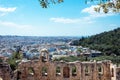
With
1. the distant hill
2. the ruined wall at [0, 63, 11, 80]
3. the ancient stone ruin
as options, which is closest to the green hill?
the distant hill

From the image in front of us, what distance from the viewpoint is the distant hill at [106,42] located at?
92.9 meters

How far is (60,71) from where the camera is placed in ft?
96.2

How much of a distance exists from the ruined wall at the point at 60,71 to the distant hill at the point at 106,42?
59532 mm

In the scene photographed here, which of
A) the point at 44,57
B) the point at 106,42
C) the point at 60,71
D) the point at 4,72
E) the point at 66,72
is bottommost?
the point at 106,42

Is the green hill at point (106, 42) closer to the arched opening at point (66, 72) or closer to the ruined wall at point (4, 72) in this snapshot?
the arched opening at point (66, 72)

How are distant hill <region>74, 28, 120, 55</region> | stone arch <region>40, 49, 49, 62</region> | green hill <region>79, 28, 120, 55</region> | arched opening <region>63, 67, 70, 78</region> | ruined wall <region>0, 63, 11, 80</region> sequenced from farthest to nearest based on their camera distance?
green hill <region>79, 28, 120, 55</region>, distant hill <region>74, 28, 120, 55</region>, arched opening <region>63, 67, 70, 78</region>, stone arch <region>40, 49, 49, 62</region>, ruined wall <region>0, 63, 11, 80</region>

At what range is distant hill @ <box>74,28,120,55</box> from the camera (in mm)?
92875

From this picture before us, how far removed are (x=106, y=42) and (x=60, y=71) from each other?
252 ft

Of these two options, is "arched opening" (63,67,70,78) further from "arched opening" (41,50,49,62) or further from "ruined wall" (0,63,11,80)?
"ruined wall" (0,63,11,80)

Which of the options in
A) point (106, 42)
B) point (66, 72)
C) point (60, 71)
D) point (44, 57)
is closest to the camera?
point (60, 71)

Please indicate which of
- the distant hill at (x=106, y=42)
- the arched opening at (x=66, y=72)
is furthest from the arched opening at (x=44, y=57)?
the distant hill at (x=106, y=42)

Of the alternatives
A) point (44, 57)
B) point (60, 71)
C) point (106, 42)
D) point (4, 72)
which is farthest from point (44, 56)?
point (106, 42)

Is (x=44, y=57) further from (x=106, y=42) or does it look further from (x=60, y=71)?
(x=106, y=42)

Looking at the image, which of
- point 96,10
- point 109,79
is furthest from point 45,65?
point 96,10
